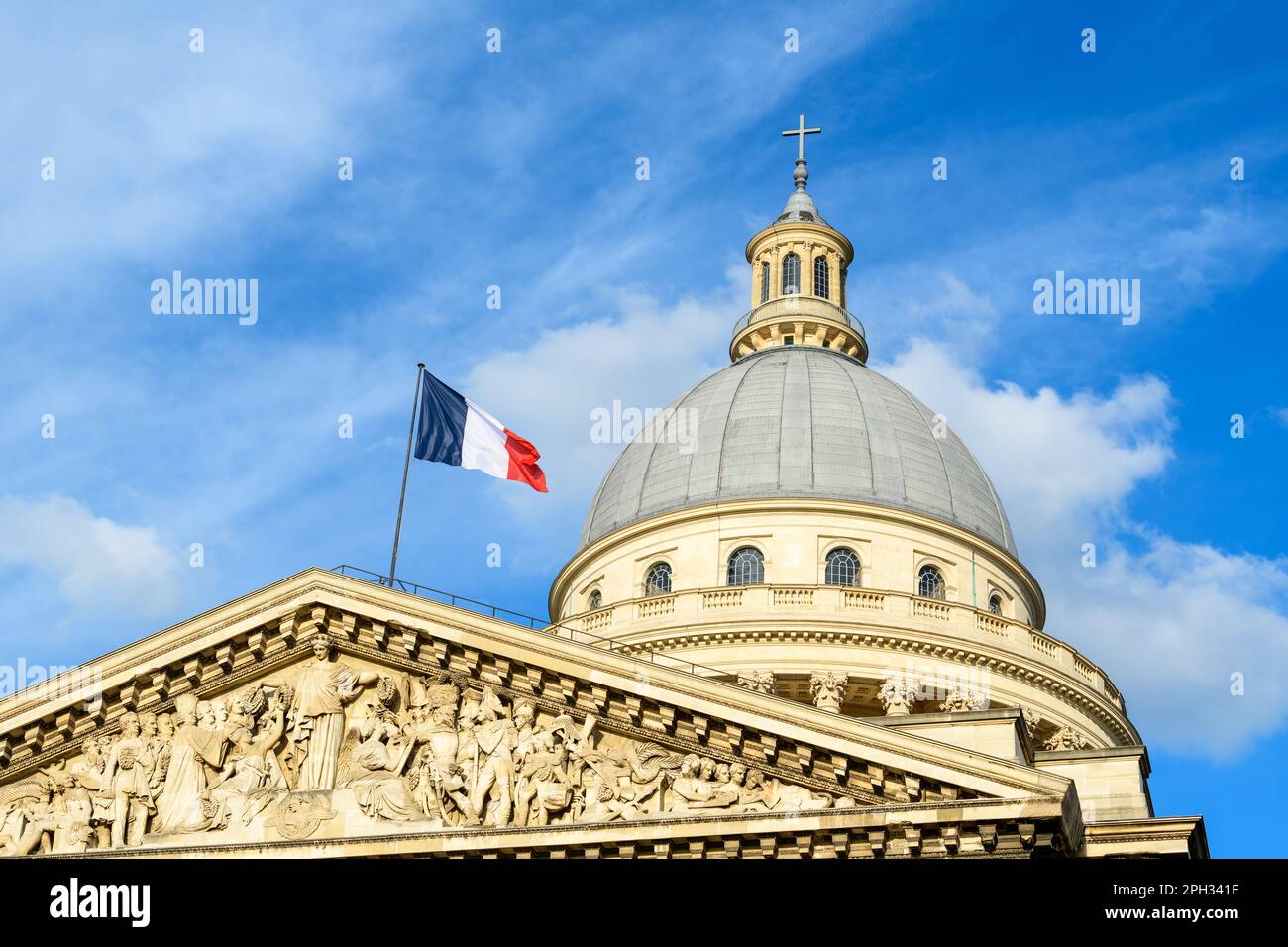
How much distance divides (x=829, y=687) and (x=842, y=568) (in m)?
6.09

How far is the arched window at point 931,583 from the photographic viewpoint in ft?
204

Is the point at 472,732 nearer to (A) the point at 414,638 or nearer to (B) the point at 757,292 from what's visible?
(A) the point at 414,638

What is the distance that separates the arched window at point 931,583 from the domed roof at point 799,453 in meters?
2.00

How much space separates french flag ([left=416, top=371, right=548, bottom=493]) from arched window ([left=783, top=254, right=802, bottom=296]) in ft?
116

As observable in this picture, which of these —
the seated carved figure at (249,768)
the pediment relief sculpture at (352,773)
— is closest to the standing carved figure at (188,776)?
the pediment relief sculpture at (352,773)

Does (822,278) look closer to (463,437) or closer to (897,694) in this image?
(897,694)

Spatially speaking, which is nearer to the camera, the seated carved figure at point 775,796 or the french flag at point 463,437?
the seated carved figure at point 775,796

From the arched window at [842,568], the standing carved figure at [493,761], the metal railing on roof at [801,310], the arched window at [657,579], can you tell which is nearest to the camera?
the standing carved figure at [493,761]

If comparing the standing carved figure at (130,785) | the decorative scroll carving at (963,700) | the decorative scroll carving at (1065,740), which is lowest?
the standing carved figure at (130,785)

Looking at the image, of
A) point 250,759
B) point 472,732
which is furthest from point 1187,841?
point 250,759

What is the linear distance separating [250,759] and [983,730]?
41.2 feet

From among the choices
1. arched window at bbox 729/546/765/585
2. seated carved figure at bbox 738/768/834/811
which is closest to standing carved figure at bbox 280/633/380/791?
seated carved figure at bbox 738/768/834/811

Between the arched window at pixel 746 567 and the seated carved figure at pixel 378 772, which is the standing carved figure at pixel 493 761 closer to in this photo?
the seated carved figure at pixel 378 772
